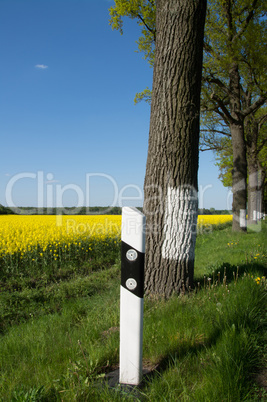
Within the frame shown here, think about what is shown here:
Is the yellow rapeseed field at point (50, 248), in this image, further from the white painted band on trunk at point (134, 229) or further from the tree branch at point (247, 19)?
the tree branch at point (247, 19)

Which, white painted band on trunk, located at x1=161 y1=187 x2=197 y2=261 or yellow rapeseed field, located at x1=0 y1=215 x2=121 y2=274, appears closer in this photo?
white painted band on trunk, located at x1=161 y1=187 x2=197 y2=261

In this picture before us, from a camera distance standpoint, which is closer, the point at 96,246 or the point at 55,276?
the point at 55,276

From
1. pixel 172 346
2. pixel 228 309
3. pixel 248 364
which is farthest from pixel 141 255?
pixel 228 309

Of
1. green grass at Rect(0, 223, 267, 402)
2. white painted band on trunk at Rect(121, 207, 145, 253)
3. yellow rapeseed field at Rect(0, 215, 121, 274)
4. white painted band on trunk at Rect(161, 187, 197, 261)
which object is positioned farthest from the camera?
yellow rapeseed field at Rect(0, 215, 121, 274)

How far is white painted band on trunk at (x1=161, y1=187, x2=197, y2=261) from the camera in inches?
150

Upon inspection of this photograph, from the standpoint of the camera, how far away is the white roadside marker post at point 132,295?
6.89 ft

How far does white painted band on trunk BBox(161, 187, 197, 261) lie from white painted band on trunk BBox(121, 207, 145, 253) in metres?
1.77

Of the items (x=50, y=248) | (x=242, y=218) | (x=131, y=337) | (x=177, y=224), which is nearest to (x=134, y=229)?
(x=131, y=337)

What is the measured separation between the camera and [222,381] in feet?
6.27

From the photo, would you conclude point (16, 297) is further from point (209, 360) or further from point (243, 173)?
Answer: point (243, 173)

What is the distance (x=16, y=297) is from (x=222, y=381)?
487 centimetres

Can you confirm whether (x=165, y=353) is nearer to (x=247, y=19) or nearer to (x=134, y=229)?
(x=134, y=229)

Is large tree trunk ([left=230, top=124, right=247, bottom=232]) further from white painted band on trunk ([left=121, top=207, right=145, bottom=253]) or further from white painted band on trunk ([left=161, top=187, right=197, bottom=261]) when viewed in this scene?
white painted band on trunk ([left=121, top=207, right=145, bottom=253])

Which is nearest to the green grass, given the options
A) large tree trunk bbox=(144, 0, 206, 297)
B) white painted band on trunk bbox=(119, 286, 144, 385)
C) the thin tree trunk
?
white painted band on trunk bbox=(119, 286, 144, 385)
